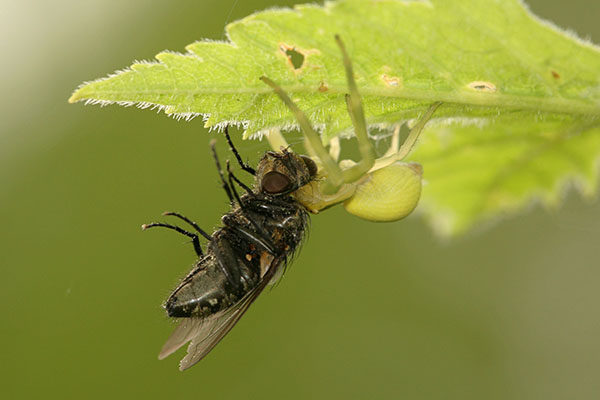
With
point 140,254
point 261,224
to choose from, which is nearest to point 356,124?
point 261,224

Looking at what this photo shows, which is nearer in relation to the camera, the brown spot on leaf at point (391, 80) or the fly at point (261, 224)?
the brown spot on leaf at point (391, 80)

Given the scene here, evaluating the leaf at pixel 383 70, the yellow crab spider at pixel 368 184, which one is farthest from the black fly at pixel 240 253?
the leaf at pixel 383 70

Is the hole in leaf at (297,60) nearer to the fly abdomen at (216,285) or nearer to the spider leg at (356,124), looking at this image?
the spider leg at (356,124)

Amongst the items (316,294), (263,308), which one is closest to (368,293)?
(316,294)

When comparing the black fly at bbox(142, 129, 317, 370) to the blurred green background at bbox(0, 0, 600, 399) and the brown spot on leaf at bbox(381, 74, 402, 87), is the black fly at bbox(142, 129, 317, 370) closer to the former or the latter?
the brown spot on leaf at bbox(381, 74, 402, 87)

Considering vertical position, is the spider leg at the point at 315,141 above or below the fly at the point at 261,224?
above

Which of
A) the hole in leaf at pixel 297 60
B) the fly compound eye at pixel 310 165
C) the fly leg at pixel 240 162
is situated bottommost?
the fly compound eye at pixel 310 165
